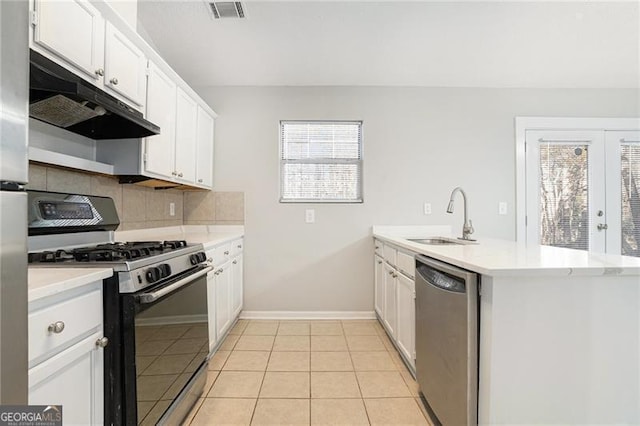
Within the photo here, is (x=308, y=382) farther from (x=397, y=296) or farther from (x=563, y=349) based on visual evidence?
(x=563, y=349)

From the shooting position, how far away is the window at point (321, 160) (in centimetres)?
314

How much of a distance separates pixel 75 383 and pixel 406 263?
173cm

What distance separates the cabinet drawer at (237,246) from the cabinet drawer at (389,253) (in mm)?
1372

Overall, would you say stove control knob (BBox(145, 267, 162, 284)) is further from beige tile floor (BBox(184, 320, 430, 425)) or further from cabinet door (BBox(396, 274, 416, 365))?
cabinet door (BBox(396, 274, 416, 365))

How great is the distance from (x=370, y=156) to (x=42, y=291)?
277 cm

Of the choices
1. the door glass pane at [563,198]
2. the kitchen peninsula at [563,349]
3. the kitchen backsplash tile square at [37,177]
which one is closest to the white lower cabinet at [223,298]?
the kitchen backsplash tile square at [37,177]

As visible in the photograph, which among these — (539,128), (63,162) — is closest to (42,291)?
(63,162)

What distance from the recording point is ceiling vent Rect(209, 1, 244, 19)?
1910 millimetres

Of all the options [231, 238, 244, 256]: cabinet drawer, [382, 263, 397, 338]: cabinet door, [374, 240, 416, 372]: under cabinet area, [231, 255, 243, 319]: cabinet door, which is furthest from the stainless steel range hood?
[382, 263, 397, 338]: cabinet door

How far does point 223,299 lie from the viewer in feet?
7.73

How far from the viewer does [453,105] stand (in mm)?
3107

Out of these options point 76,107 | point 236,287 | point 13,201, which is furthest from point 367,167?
point 13,201

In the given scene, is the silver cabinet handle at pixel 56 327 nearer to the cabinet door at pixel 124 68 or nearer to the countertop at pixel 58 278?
the countertop at pixel 58 278

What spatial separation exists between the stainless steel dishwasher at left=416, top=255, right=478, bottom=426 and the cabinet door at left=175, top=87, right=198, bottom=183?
6.27ft
